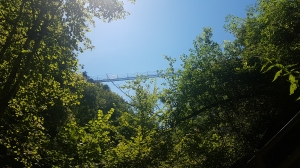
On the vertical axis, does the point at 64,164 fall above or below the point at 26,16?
below

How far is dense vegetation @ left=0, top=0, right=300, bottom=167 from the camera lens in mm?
8273

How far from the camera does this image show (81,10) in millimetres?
8922

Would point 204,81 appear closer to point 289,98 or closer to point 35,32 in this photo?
point 289,98

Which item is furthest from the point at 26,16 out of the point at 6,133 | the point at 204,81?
the point at 204,81

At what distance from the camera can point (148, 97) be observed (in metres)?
13.6

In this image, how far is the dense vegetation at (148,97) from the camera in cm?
827

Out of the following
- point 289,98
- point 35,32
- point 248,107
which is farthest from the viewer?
point 248,107

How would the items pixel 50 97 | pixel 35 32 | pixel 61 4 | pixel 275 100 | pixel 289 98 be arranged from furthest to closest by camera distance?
pixel 275 100 < pixel 289 98 < pixel 50 97 < pixel 61 4 < pixel 35 32

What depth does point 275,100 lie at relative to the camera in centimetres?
1233

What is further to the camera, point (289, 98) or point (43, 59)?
point (289, 98)

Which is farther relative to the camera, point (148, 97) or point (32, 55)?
point (148, 97)

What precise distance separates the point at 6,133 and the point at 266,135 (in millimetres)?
11061

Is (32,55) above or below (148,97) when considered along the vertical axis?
above

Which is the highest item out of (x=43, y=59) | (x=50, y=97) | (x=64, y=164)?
(x=43, y=59)
